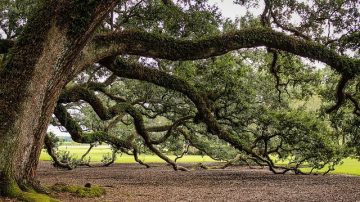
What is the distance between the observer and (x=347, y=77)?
894cm

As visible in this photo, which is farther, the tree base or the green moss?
the green moss

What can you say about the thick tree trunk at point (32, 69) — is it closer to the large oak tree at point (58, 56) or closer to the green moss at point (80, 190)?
the large oak tree at point (58, 56)

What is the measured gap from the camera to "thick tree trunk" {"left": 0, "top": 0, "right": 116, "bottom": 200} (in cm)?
688

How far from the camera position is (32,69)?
272 inches

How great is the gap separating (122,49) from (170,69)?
34.2 feet

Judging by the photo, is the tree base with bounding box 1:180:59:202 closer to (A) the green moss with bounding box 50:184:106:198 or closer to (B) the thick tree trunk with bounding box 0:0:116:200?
(B) the thick tree trunk with bounding box 0:0:116:200

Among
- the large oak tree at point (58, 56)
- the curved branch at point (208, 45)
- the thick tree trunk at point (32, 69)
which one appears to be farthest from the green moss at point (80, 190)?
the curved branch at point (208, 45)

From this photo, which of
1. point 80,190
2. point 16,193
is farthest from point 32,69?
point 80,190

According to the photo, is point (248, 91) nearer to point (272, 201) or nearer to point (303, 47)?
point (272, 201)

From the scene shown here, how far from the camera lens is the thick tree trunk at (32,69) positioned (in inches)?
271

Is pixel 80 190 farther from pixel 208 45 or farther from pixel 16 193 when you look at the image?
pixel 208 45

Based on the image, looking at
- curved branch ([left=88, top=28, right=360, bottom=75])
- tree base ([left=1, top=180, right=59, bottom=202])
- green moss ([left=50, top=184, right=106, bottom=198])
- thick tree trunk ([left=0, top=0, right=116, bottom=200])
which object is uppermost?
curved branch ([left=88, top=28, right=360, bottom=75])

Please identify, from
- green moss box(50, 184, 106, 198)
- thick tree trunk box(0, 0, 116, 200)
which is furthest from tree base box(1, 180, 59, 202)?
green moss box(50, 184, 106, 198)

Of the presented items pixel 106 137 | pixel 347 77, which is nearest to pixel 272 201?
pixel 347 77
